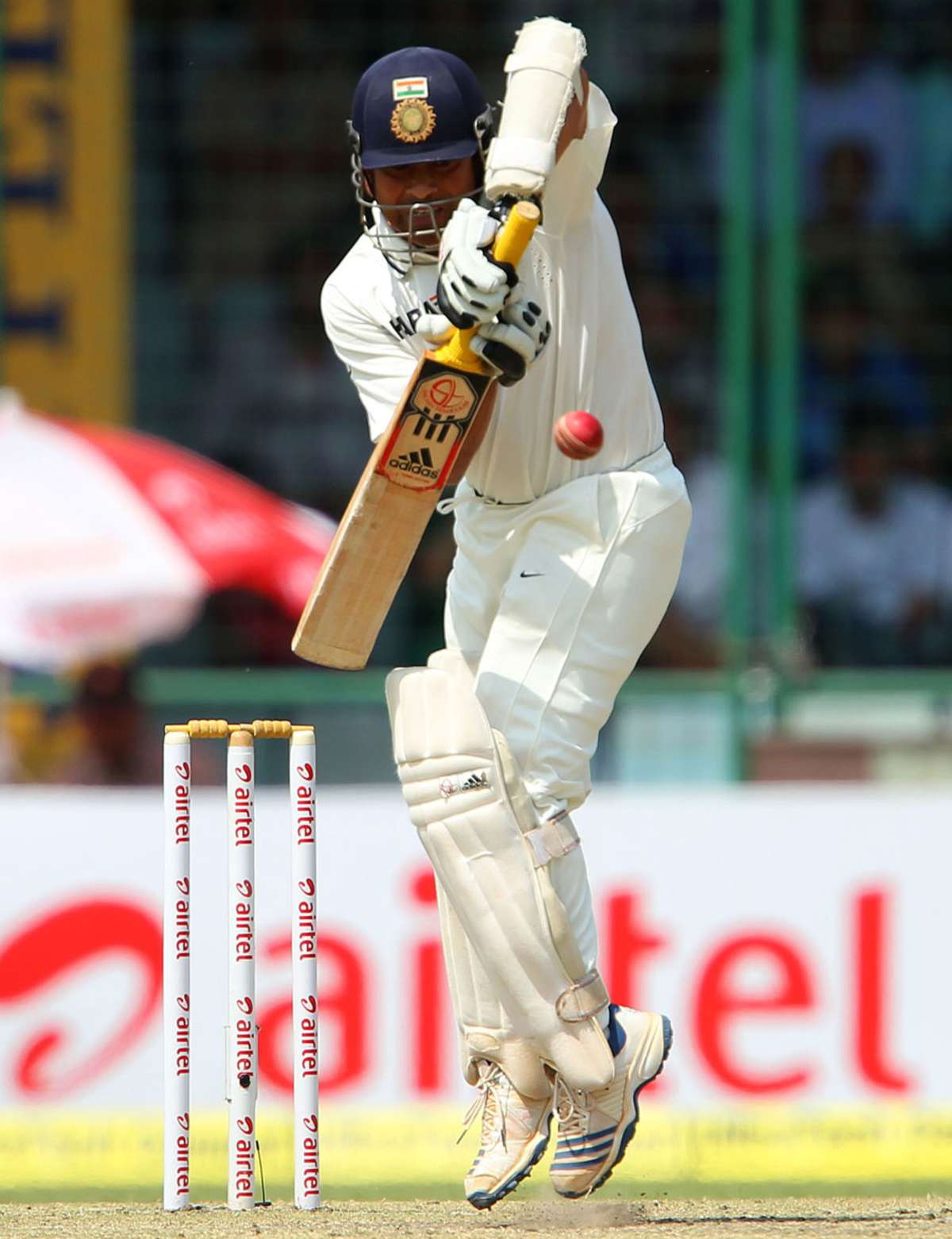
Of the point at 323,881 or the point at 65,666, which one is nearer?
the point at 323,881

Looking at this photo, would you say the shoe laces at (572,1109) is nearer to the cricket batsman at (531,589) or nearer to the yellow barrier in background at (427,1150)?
the cricket batsman at (531,589)

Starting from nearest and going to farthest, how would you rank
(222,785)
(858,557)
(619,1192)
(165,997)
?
(165,997), (619,1192), (222,785), (858,557)

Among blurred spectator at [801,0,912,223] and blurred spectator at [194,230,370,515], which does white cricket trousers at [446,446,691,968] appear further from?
blurred spectator at [801,0,912,223]

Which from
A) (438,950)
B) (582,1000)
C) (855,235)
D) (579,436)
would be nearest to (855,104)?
(855,235)

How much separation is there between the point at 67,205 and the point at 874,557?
9.38 feet

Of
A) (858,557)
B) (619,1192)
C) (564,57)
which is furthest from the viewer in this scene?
(858,557)

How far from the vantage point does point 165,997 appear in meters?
4.01

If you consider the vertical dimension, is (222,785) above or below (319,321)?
below

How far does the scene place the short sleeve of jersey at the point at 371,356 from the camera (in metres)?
3.92

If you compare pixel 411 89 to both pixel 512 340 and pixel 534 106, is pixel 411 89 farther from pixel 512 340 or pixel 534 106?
pixel 512 340

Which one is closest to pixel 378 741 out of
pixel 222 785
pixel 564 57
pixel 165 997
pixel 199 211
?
pixel 222 785

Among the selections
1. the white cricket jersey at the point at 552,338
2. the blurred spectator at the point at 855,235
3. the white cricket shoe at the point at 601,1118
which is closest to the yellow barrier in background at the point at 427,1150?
the white cricket shoe at the point at 601,1118

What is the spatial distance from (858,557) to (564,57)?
13.3ft

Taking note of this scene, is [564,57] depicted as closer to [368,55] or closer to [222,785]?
[222,785]
